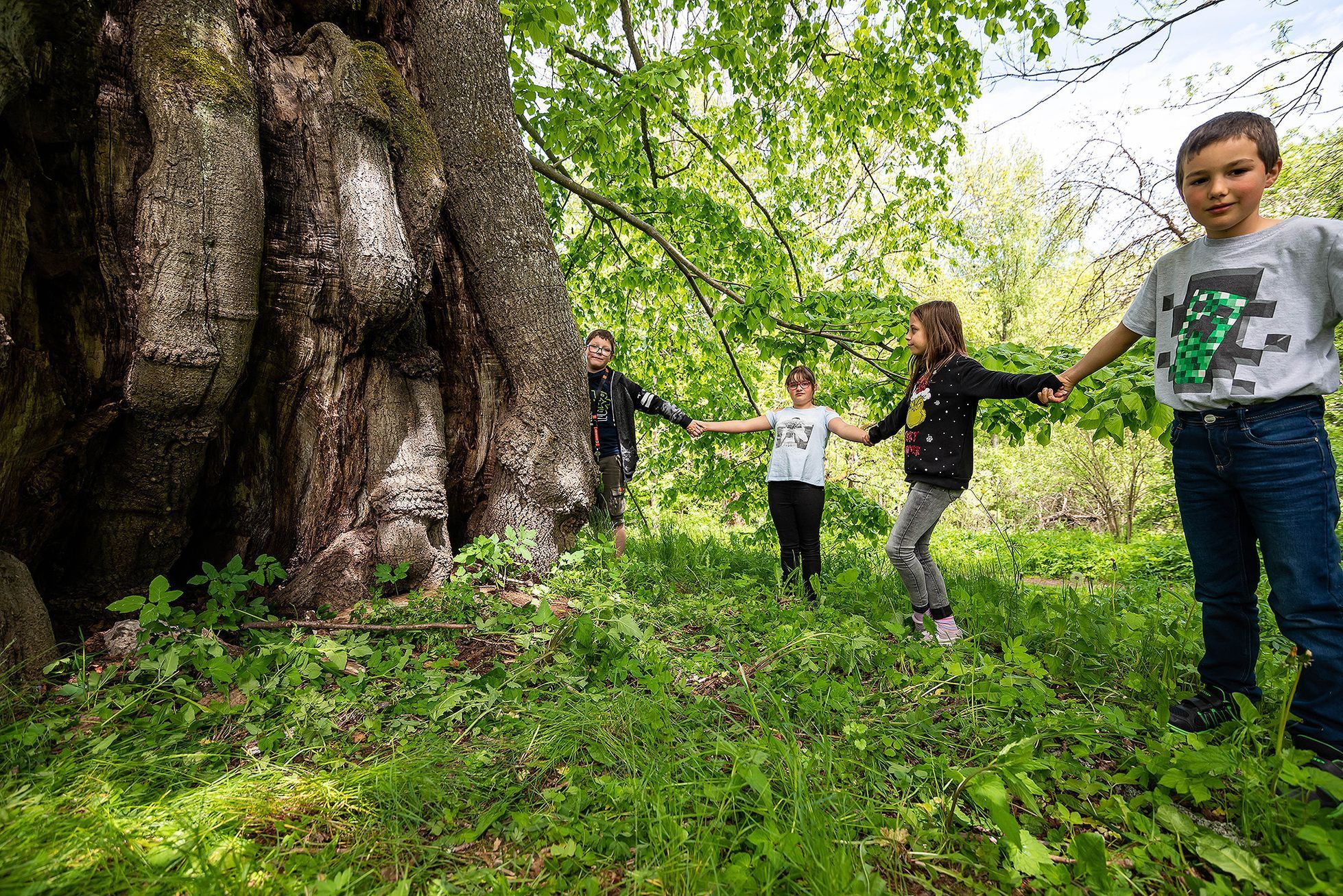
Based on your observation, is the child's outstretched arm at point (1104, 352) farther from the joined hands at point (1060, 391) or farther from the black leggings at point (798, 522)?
the black leggings at point (798, 522)

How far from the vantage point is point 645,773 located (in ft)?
5.91

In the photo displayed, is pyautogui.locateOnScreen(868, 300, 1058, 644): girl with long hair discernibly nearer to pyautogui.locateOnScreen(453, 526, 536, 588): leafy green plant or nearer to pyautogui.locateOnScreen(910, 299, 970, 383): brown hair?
pyautogui.locateOnScreen(910, 299, 970, 383): brown hair

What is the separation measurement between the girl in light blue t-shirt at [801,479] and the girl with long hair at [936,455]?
757mm

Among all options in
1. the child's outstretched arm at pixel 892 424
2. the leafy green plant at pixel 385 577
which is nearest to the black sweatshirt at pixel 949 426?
the child's outstretched arm at pixel 892 424

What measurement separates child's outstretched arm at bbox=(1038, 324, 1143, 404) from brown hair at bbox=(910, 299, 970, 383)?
769 mm

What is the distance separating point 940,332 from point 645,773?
2.84 m

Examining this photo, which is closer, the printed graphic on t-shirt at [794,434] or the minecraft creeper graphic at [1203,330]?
the minecraft creeper graphic at [1203,330]

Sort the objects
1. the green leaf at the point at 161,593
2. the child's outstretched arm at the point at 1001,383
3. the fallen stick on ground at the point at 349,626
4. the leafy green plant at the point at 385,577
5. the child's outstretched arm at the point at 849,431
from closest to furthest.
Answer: the green leaf at the point at 161,593 → the fallen stick on ground at the point at 349,626 → the child's outstretched arm at the point at 1001,383 → the leafy green plant at the point at 385,577 → the child's outstretched arm at the point at 849,431

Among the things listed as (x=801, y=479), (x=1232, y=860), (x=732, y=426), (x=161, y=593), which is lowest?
(x=1232, y=860)

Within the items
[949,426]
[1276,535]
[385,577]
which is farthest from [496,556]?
[1276,535]

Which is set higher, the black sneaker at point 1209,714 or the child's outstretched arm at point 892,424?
the child's outstretched arm at point 892,424

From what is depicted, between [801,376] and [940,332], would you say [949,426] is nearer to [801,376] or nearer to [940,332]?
[940,332]

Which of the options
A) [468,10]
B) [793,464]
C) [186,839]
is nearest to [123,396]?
[186,839]

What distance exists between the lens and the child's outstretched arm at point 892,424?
3617 mm
